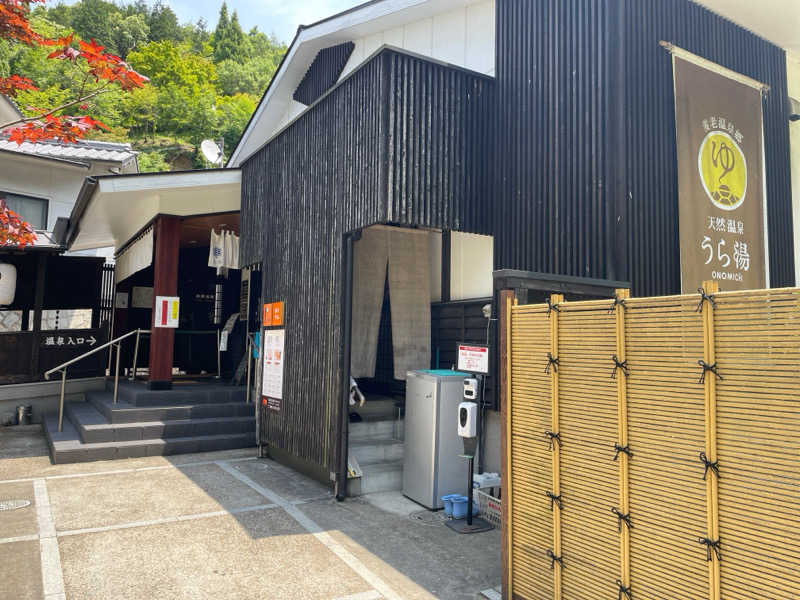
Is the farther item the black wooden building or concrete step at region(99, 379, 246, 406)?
concrete step at region(99, 379, 246, 406)

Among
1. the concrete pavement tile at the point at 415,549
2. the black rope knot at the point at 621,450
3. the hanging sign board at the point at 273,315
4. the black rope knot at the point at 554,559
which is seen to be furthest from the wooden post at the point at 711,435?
the hanging sign board at the point at 273,315

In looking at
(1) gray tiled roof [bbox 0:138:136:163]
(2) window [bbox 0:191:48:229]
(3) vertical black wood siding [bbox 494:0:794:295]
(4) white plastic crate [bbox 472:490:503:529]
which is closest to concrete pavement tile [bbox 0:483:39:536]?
(4) white plastic crate [bbox 472:490:503:529]

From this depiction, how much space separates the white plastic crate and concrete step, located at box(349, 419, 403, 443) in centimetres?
229

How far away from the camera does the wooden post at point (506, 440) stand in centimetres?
399

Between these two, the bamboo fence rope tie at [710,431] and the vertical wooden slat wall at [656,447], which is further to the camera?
the bamboo fence rope tie at [710,431]

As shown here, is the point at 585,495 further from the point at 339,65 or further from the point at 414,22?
the point at 339,65

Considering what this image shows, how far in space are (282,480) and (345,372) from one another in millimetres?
1923

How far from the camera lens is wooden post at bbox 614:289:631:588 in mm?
3225

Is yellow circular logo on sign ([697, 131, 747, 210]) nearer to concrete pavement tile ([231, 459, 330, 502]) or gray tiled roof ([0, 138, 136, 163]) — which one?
concrete pavement tile ([231, 459, 330, 502])

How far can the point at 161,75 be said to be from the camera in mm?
44125

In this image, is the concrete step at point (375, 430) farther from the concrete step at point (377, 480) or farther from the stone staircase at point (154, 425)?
the stone staircase at point (154, 425)

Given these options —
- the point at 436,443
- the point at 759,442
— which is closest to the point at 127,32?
the point at 436,443

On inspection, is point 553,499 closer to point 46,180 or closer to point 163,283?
point 163,283

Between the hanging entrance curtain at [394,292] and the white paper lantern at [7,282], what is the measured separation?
26.0 ft
